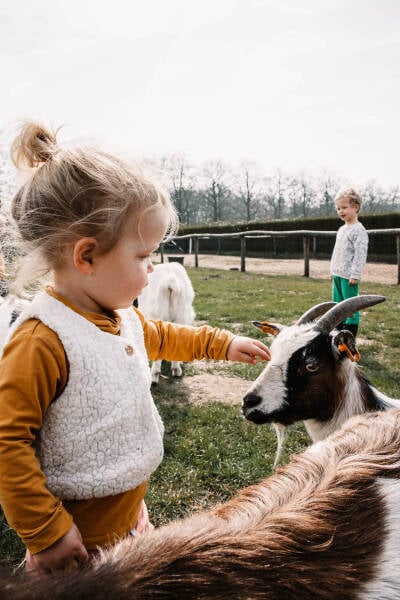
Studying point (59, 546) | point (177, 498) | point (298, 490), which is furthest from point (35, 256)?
point (177, 498)

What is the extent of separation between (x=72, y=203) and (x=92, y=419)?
2.18 ft

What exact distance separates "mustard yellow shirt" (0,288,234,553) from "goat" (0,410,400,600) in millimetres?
238

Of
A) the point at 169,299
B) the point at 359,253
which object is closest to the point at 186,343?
the point at 169,299

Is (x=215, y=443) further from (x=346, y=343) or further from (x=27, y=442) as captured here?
(x=27, y=442)

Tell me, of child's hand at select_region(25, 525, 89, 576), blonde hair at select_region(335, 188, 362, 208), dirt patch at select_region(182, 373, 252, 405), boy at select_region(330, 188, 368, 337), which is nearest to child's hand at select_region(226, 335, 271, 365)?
child's hand at select_region(25, 525, 89, 576)

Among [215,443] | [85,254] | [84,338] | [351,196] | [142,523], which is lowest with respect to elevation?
[215,443]

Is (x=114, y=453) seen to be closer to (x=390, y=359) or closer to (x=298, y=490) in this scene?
(x=298, y=490)

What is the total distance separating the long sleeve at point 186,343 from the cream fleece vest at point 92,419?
0.48 m

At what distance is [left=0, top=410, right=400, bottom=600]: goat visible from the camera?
786 millimetres

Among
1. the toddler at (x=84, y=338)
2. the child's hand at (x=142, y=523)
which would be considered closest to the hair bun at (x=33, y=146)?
the toddler at (x=84, y=338)

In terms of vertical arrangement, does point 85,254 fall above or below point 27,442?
above

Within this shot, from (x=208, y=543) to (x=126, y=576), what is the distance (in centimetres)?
19

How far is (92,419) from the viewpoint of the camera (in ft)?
4.42

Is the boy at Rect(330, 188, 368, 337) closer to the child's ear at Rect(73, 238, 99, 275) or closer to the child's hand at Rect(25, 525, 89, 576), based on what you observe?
the child's ear at Rect(73, 238, 99, 275)
